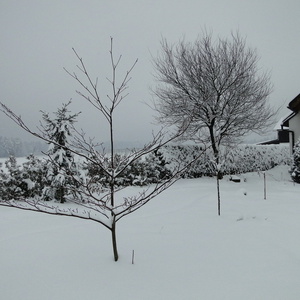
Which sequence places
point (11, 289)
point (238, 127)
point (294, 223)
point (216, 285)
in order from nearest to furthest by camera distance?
point (11, 289)
point (216, 285)
point (294, 223)
point (238, 127)

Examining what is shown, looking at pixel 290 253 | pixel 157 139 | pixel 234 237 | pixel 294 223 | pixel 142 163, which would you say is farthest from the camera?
pixel 142 163

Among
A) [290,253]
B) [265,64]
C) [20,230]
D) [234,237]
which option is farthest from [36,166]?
[265,64]

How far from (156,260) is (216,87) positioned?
10.9m

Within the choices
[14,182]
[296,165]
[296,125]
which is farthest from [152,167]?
[296,125]

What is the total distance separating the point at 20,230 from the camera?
150 inches

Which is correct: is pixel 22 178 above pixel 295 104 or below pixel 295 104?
below

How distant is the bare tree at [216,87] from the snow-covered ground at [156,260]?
26.3 ft

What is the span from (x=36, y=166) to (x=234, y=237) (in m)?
7.02

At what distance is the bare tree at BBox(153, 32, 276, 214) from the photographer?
38.3 feet

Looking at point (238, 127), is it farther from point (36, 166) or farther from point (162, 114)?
point (36, 166)

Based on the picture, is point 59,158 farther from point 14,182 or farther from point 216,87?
point 216,87

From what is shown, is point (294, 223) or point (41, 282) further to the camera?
point (294, 223)

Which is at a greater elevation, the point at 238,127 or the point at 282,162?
the point at 238,127

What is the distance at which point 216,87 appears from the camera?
466 inches
